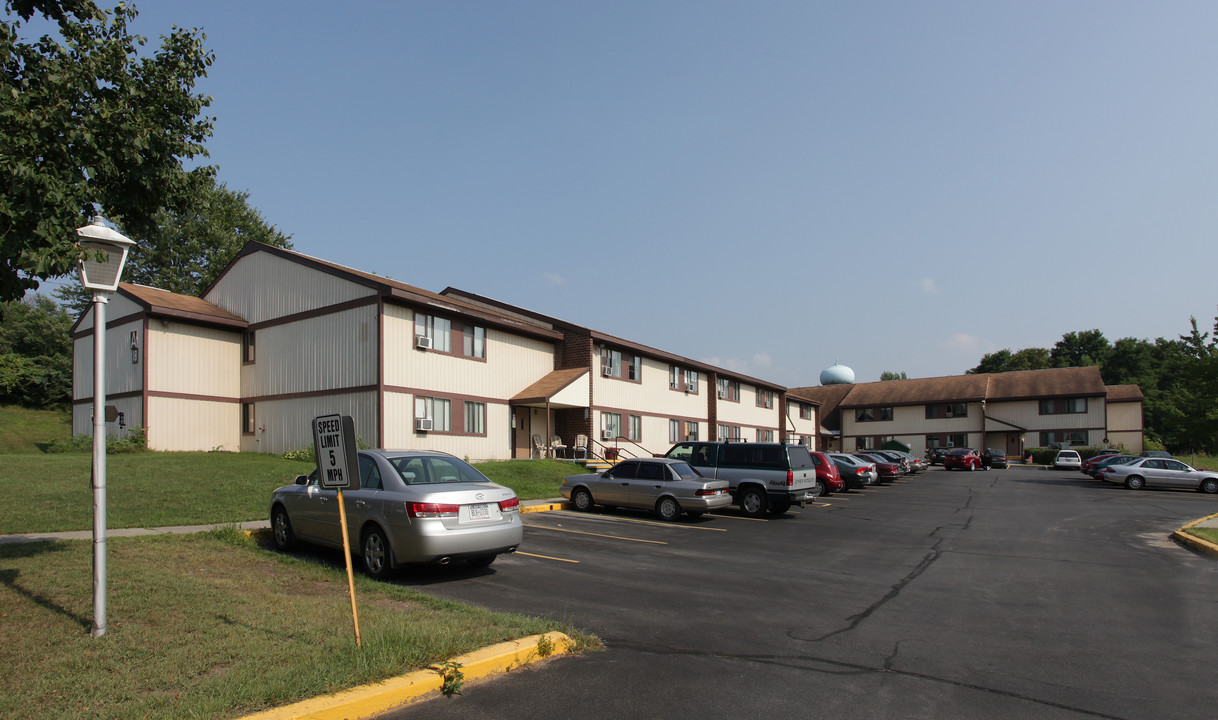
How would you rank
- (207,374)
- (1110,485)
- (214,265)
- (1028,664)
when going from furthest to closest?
(214,265) < (1110,485) < (207,374) < (1028,664)

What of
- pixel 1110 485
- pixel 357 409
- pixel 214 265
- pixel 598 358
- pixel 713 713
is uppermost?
pixel 214 265

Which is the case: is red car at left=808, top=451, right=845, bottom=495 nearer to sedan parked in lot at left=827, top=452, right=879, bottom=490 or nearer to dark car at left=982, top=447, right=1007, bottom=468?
sedan parked in lot at left=827, top=452, right=879, bottom=490

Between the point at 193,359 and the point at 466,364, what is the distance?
10957 millimetres

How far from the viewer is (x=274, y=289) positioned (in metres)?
28.7

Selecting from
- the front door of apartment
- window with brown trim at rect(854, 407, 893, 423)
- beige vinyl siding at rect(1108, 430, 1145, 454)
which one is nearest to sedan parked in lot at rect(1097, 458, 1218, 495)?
the front door of apartment

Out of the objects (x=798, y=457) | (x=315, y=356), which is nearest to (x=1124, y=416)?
(x=798, y=457)

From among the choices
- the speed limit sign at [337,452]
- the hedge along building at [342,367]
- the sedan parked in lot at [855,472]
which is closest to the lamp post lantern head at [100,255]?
the speed limit sign at [337,452]

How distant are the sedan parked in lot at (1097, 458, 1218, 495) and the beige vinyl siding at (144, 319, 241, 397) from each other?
38288mm

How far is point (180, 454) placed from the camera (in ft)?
86.1

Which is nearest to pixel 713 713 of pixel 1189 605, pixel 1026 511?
pixel 1189 605

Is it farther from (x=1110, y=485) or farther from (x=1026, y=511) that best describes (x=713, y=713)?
(x=1110, y=485)

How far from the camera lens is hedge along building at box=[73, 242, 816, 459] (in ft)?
81.9

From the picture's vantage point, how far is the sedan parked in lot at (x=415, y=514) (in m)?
9.48

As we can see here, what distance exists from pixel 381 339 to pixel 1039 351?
3676 inches
